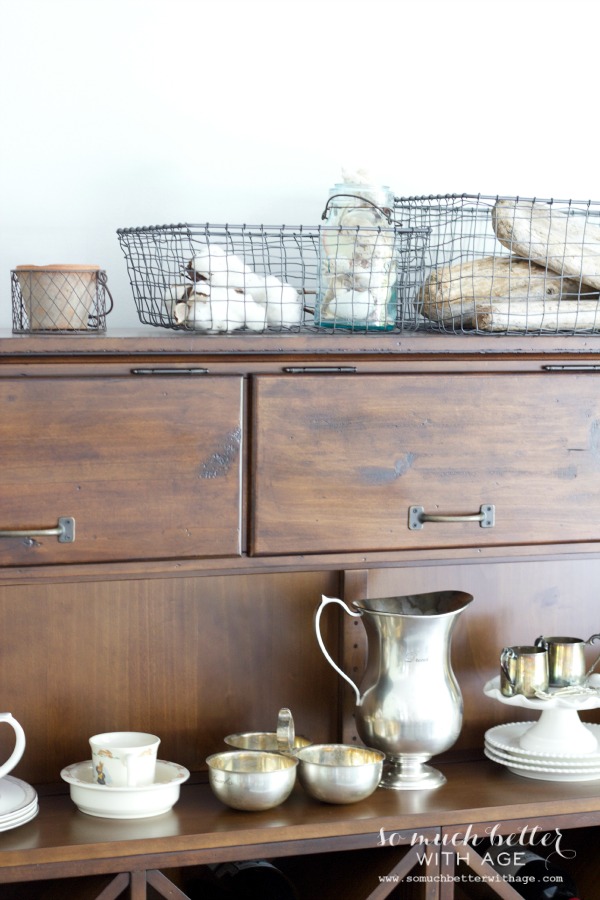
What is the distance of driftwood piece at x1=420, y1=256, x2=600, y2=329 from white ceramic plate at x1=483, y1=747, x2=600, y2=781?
65 centimetres

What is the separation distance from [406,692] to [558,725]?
271mm

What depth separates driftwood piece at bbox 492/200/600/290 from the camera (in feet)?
5.24

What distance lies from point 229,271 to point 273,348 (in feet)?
0.39

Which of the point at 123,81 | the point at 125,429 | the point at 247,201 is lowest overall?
the point at 125,429

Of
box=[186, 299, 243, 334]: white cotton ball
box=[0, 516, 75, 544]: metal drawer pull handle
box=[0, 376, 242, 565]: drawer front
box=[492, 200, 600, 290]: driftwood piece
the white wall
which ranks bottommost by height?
box=[0, 516, 75, 544]: metal drawer pull handle

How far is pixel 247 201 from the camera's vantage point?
1799mm

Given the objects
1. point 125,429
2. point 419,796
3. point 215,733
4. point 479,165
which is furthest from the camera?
point 479,165

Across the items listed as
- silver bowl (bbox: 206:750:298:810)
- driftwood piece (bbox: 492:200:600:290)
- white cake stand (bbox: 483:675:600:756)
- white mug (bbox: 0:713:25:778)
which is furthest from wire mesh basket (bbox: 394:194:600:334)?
white mug (bbox: 0:713:25:778)

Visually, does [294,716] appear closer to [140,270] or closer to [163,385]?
[163,385]

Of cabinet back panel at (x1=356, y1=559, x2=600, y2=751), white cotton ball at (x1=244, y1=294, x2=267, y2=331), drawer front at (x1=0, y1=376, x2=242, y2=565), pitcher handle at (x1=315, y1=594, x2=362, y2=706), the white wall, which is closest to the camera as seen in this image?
drawer front at (x1=0, y1=376, x2=242, y2=565)

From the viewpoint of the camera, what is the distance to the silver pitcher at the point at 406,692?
5.30ft

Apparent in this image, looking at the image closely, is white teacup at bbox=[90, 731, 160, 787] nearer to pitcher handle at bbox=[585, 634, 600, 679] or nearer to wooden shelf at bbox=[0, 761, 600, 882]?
wooden shelf at bbox=[0, 761, 600, 882]

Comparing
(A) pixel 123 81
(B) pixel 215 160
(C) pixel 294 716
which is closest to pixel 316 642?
(C) pixel 294 716

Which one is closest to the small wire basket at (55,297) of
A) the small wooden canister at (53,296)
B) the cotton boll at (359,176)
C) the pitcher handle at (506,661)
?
the small wooden canister at (53,296)
